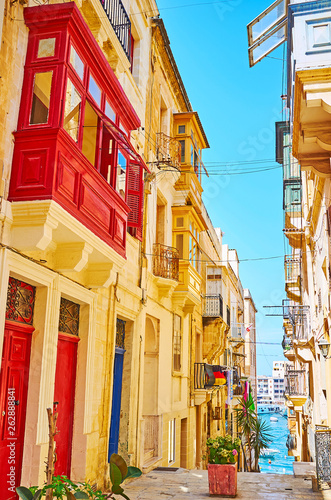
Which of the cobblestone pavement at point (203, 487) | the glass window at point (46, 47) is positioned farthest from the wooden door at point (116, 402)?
the glass window at point (46, 47)

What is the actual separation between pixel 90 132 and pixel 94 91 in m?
0.68

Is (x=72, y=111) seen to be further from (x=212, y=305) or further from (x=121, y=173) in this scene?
(x=212, y=305)

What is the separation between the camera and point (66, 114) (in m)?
6.91

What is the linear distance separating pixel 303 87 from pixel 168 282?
690 centimetres

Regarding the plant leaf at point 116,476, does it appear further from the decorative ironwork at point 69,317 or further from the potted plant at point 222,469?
the potted plant at point 222,469

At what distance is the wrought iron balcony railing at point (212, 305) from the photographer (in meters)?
21.8

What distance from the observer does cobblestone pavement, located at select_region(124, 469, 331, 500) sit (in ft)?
28.8

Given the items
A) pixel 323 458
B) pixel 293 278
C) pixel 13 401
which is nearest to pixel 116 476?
pixel 13 401

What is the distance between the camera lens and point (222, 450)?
9078 mm

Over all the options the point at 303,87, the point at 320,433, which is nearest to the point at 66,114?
the point at 303,87

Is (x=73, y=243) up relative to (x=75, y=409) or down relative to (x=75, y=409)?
up

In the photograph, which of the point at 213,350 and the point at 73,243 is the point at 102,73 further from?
the point at 213,350

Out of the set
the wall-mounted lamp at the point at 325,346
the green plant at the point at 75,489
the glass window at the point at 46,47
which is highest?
the glass window at the point at 46,47

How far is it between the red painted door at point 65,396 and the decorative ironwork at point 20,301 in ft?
3.70
